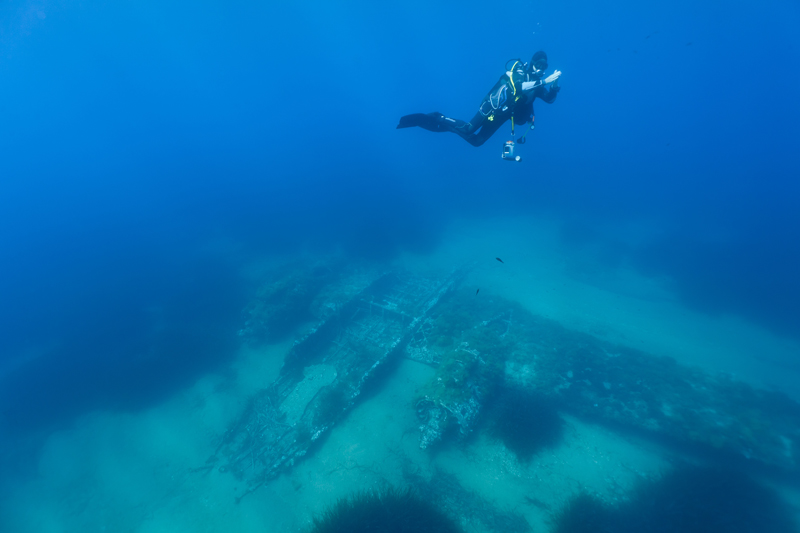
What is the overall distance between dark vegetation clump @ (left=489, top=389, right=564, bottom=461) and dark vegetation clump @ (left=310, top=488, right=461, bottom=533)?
112 inches

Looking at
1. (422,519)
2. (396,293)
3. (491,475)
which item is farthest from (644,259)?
(422,519)

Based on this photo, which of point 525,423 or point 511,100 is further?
point 525,423

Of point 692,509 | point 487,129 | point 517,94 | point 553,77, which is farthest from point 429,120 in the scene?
point 692,509

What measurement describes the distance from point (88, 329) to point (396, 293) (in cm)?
1821

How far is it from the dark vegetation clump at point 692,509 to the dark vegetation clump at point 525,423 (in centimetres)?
150

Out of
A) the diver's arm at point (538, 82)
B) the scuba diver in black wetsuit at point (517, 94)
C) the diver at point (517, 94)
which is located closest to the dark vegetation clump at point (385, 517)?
the scuba diver in black wetsuit at point (517, 94)

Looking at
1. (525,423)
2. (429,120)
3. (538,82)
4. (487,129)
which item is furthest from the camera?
(429,120)

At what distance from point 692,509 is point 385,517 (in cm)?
745

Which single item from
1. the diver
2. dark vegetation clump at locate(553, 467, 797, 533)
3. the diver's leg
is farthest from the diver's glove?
dark vegetation clump at locate(553, 467, 797, 533)

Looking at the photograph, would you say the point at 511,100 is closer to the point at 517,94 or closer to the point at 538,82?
the point at 517,94

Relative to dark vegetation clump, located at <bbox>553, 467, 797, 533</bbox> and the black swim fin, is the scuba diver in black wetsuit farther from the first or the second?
dark vegetation clump, located at <bbox>553, 467, 797, 533</bbox>

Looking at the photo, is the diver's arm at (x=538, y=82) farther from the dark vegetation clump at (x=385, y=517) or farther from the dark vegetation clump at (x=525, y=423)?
the dark vegetation clump at (x=385, y=517)

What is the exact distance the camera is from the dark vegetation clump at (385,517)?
6.63m

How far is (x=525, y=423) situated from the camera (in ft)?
28.9
